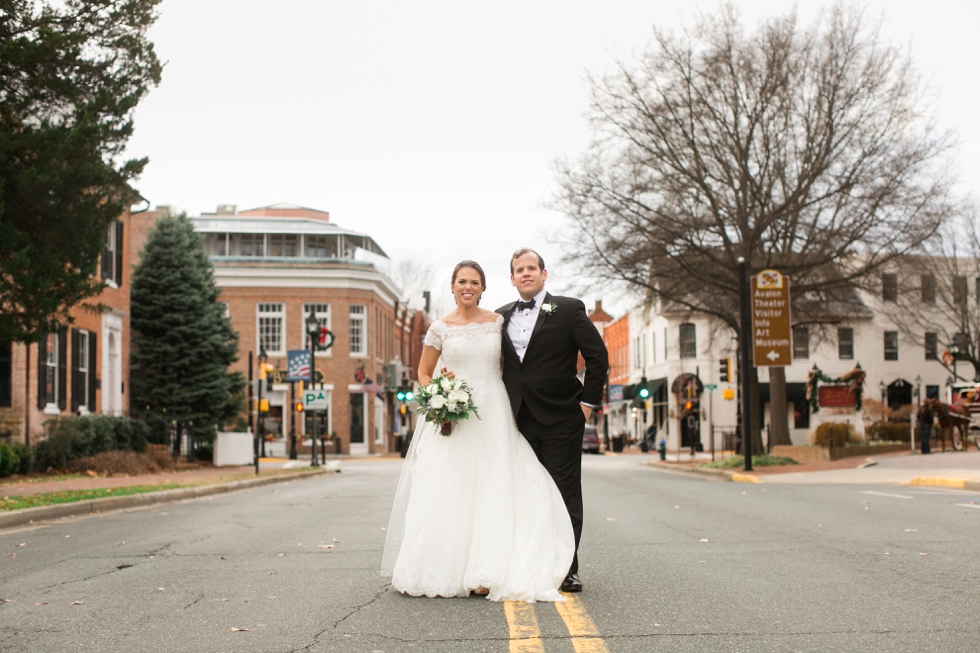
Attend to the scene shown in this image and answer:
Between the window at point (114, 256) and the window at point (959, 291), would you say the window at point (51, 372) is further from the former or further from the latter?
the window at point (959, 291)

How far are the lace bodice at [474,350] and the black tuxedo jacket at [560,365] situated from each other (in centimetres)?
24

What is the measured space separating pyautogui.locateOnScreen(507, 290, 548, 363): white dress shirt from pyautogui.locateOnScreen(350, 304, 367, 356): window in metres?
49.5

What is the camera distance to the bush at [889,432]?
3831 cm

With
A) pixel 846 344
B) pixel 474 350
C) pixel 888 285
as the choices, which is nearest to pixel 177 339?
pixel 888 285

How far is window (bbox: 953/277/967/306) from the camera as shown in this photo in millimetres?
45781

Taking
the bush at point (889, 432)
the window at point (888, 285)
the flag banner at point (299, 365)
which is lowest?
the bush at point (889, 432)

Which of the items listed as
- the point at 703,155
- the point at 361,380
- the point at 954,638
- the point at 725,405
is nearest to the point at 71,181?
the point at 954,638

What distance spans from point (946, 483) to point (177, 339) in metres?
25.1

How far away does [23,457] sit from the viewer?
2059 centimetres

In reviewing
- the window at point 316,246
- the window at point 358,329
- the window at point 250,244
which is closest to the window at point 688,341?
the window at point 358,329

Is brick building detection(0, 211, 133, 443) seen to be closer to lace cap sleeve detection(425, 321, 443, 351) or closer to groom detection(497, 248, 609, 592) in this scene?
lace cap sleeve detection(425, 321, 443, 351)

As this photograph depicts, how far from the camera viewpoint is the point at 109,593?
680 centimetres

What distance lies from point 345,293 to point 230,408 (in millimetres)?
20252

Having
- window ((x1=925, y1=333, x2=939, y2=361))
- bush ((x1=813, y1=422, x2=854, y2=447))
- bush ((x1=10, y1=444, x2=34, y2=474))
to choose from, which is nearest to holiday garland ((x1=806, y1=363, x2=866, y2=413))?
bush ((x1=813, y1=422, x2=854, y2=447))
